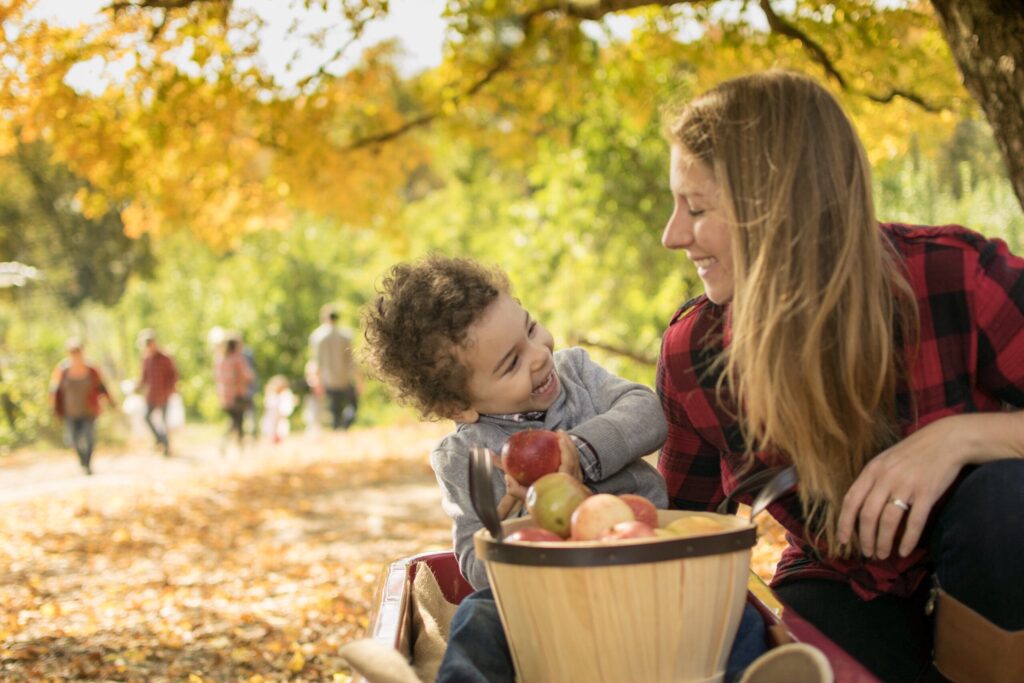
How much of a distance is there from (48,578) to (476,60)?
4.58 m

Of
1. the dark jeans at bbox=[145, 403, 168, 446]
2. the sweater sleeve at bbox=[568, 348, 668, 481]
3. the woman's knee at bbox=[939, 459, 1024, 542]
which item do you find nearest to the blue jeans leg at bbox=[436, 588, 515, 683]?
the sweater sleeve at bbox=[568, 348, 668, 481]

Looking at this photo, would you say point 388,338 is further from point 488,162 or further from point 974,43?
point 488,162

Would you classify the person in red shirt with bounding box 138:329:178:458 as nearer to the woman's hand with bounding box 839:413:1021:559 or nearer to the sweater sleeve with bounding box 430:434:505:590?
the sweater sleeve with bounding box 430:434:505:590

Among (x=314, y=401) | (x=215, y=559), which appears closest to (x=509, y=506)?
(x=215, y=559)

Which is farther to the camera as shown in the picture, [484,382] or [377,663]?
[484,382]

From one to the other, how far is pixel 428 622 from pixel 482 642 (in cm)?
60

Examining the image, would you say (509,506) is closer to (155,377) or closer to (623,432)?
(623,432)

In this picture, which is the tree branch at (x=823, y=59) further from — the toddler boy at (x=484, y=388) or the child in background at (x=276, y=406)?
the child in background at (x=276, y=406)

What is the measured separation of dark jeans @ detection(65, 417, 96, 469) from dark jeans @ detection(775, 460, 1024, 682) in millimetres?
12869

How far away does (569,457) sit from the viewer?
2277mm

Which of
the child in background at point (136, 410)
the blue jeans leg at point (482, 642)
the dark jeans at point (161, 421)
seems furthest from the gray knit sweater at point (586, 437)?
the child in background at point (136, 410)

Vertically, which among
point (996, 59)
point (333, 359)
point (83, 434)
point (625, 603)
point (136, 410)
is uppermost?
point (996, 59)

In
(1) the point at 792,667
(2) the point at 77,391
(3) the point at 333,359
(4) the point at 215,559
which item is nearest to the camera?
(1) the point at 792,667

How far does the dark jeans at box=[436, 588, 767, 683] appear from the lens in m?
1.88
